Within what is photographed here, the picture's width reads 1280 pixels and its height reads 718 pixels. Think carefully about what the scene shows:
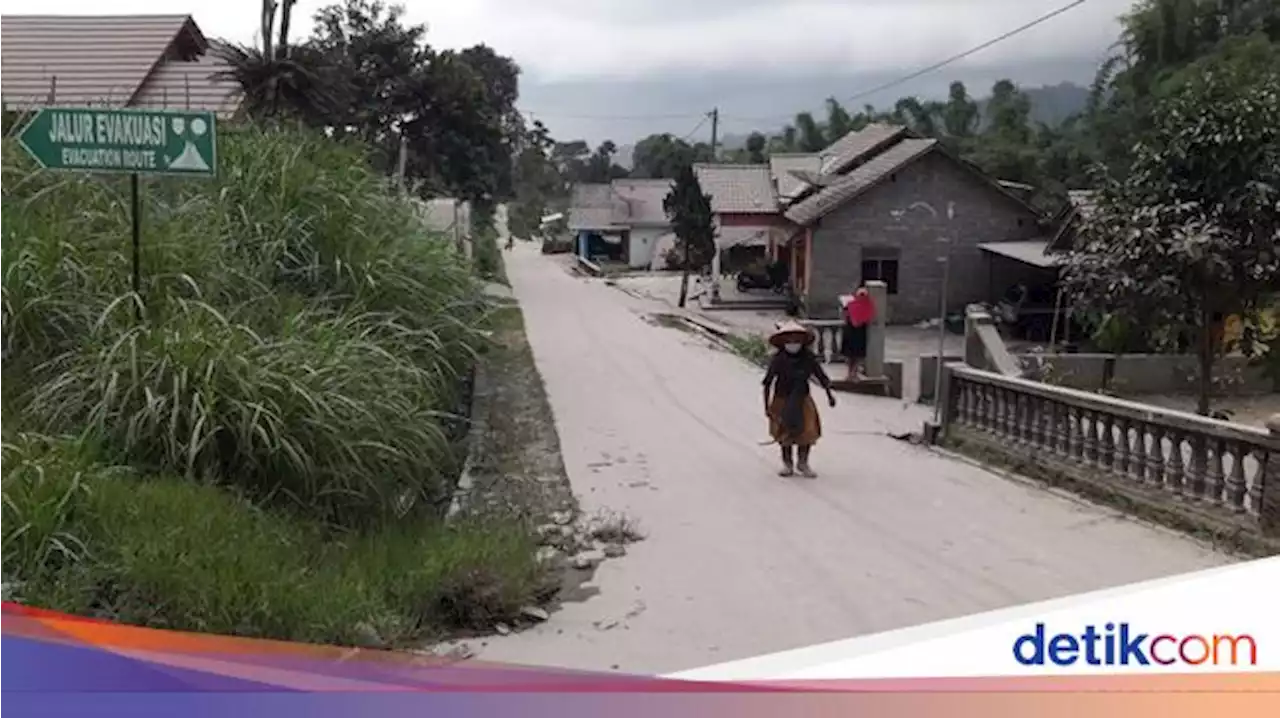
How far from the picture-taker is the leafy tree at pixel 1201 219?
563 inches

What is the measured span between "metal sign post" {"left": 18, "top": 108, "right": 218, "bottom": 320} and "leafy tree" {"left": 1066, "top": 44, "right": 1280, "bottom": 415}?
38.7 feet

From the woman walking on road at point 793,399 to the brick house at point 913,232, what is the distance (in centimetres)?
2511

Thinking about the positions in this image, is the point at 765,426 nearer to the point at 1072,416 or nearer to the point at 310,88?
the point at 1072,416

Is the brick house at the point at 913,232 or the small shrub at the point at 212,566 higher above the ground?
the brick house at the point at 913,232

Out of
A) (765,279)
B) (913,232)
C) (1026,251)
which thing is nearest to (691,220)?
(765,279)

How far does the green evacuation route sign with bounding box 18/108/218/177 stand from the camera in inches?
226

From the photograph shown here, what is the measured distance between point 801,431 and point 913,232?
26809mm

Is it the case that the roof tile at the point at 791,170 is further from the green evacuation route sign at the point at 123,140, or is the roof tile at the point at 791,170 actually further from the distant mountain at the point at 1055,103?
the green evacuation route sign at the point at 123,140

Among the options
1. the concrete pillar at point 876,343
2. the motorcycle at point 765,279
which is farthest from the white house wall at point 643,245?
the concrete pillar at point 876,343

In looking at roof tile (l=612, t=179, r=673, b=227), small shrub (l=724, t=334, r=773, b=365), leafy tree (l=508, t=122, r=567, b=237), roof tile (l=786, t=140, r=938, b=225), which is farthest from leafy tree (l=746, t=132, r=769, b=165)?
small shrub (l=724, t=334, r=773, b=365)

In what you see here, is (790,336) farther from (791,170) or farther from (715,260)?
(791,170)

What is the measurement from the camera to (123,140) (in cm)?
582

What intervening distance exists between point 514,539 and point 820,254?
2937cm

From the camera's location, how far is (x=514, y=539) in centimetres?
646
